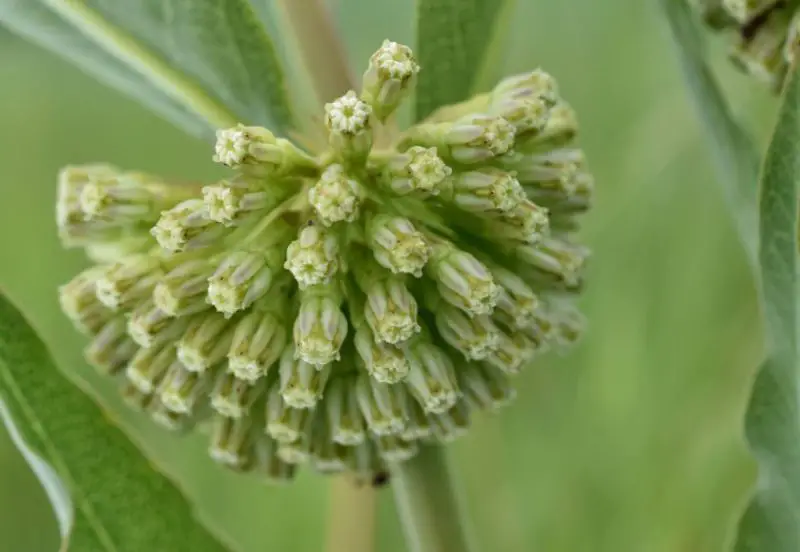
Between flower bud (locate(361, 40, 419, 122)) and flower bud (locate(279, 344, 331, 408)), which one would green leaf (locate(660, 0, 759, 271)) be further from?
flower bud (locate(279, 344, 331, 408))

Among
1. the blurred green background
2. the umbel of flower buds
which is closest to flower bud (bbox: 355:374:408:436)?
the umbel of flower buds

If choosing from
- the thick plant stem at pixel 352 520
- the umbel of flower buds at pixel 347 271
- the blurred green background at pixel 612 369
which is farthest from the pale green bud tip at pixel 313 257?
the blurred green background at pixel 612 369

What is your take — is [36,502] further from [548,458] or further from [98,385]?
[548,458]

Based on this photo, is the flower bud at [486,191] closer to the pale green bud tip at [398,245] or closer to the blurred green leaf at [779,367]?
the pale green bud tip at [398,245]

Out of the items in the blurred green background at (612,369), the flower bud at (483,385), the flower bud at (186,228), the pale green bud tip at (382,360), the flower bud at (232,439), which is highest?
the flower bud at (186,228)

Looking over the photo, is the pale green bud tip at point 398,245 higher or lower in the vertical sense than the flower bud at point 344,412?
higher

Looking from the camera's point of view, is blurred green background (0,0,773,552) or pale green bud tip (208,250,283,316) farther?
blurred green background (0,0,773,552)
